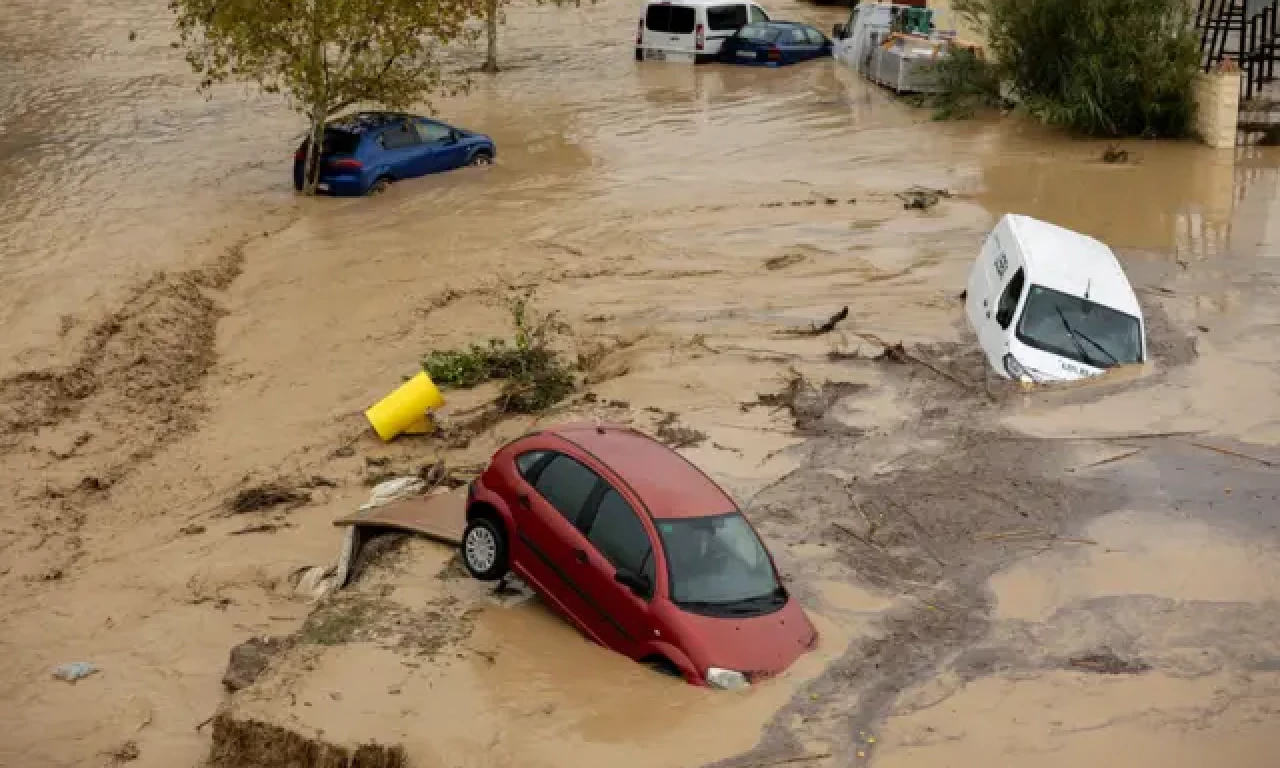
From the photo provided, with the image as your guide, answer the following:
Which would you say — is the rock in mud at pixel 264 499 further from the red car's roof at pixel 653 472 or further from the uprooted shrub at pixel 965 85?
the uprooted shrub at pixel 965 85

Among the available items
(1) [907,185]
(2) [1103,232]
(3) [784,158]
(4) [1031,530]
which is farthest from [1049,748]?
(3) [784,158]

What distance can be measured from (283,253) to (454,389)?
622 centimetres

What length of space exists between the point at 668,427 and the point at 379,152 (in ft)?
37.8

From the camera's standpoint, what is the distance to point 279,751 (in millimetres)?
9805

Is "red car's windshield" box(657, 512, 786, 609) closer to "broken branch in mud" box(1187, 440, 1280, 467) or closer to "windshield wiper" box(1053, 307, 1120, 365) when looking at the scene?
"broken branch in mud" box(1187, 440, 1280, 467)

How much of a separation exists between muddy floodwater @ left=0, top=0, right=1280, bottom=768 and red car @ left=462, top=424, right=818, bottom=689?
242 mm

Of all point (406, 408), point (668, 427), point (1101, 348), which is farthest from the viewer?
point (1101, 348)

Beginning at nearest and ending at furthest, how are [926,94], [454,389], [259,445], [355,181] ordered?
[259,445], [454,389], [355,181], [926,94]

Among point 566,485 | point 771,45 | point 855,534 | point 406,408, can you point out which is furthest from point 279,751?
point 771,45

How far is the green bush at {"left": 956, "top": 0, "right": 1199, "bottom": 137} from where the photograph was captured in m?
27.3

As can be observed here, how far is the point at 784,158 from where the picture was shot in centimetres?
2747

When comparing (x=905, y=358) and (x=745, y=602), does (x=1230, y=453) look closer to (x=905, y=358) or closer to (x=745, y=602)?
(x=905, y=358)

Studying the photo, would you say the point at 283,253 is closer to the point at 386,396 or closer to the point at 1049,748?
the point at 386,396

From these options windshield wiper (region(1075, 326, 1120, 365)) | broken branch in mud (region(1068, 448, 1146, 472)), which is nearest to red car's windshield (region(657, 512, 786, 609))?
broken branch in mud (region(1068, 448, 1146, 472))
